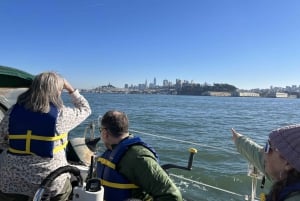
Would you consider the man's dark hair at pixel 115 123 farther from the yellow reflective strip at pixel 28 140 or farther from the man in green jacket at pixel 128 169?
the yellow reflective strip at pixel 28 140

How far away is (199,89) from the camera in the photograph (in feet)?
391

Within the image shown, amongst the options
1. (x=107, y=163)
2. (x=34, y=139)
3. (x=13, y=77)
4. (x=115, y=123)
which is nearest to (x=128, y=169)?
(x=107, y=163)

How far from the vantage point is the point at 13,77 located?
360 centimetres

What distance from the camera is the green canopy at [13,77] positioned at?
11.5 ft

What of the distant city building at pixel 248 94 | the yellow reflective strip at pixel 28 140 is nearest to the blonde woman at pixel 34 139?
the yellow reflective strip at pixel 28 140

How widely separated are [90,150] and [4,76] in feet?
5.20

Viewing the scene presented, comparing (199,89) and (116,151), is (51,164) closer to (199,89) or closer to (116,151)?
(116,151)

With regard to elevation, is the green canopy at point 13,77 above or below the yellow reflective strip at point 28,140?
above

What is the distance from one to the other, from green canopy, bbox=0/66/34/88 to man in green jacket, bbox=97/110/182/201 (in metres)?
1.32

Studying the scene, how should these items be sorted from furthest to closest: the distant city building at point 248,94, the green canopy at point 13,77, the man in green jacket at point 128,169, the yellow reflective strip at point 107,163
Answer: the distant city building at point 248,94 < the green canopy at point 13,77 < the yellow reflective strip at point 107,163 < the man in green jacket at point 128,169

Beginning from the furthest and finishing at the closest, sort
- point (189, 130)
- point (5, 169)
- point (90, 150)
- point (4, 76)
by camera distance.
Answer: point (189, 130), point (90, 150), point (4, 76), point (5, 169)

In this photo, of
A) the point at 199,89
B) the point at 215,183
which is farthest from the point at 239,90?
the point at 215,183

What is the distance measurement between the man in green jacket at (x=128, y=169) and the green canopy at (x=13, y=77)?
132 cm

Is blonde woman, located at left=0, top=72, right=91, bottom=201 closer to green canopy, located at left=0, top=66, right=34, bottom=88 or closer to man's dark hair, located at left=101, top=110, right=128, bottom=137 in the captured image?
man's dark hair, located at left=101, top=110, right=128, bottom=137
